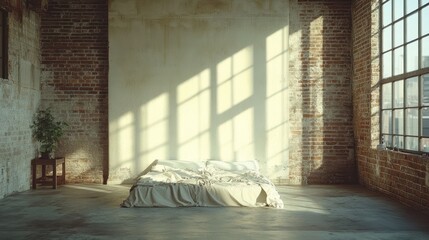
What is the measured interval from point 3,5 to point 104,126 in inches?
128

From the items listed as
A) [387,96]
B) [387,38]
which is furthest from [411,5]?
[387,96]

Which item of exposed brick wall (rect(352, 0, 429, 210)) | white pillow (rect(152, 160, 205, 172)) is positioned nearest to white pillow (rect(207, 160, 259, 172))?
white pillow (rect(152, 160, 205, 172))

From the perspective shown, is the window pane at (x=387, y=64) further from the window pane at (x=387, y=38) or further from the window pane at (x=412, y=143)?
the window pane at (x=412, y=143)

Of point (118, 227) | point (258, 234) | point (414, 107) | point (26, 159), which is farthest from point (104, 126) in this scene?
point (414, 107)

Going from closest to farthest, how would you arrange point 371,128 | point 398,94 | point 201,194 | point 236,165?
1. point 201,194
2. point 398,94
3. point 371,128
4. point 236,165

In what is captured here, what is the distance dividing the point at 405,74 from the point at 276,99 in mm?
2929

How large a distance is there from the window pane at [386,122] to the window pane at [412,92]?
89cm

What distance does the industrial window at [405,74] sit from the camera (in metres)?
7.30

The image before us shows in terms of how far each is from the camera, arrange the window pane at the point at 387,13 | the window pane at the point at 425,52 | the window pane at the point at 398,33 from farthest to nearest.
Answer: the window pane at the point at 387,13 → the window pane at the point at 398,33 → the window pane at the point at 425,52

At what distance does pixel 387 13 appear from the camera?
344 inches

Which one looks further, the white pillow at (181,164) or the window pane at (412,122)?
the white pillow at (181,164)

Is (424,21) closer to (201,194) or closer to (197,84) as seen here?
(201,194)

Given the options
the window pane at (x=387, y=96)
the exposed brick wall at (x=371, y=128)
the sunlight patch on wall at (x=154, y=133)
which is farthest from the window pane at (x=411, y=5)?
the sunlight patch on wall at (x=154, y=133)

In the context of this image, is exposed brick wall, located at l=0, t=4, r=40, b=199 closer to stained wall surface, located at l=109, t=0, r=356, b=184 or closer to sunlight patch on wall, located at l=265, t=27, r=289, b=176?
stained wall surface, located at l=109, t=0, r=356, b=184
